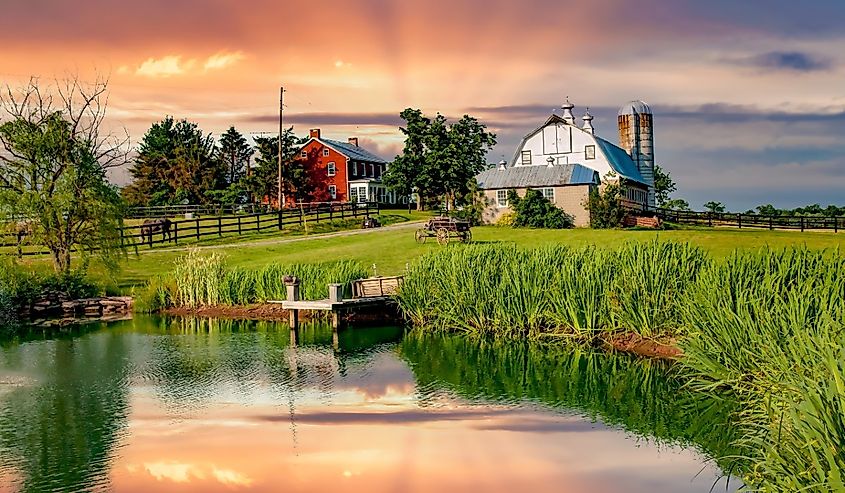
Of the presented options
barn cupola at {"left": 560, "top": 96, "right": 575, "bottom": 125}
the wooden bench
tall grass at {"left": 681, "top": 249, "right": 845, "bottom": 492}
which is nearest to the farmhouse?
barn cupola at {"left": 560, "top": 96, "right": 575, "bottom": 125}

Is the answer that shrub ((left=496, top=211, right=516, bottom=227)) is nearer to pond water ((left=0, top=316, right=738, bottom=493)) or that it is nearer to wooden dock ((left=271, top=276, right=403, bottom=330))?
wooden dock ((left=271, top=276, right=403, bottom=330))

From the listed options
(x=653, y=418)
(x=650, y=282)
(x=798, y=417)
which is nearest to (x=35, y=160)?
(x=650, y=282)

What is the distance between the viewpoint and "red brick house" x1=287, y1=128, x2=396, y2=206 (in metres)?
80.4

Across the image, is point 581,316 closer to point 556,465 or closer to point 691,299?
point 691,299

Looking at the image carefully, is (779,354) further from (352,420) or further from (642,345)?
(642,345)

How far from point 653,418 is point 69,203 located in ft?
87.0

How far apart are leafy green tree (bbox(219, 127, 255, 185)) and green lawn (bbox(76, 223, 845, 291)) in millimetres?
47547

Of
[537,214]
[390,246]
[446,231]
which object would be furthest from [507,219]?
[390,246]

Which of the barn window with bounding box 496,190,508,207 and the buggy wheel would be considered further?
the barn window with bounding box 496,190,508,207

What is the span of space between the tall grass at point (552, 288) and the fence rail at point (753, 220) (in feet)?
117

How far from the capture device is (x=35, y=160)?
3600 cm

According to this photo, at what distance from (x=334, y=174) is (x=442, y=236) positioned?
132 feet

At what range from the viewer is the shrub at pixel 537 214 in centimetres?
5625

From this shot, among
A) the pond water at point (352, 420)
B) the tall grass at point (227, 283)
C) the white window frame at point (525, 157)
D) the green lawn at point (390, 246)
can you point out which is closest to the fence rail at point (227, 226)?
the green lawn at point (390, 246)
